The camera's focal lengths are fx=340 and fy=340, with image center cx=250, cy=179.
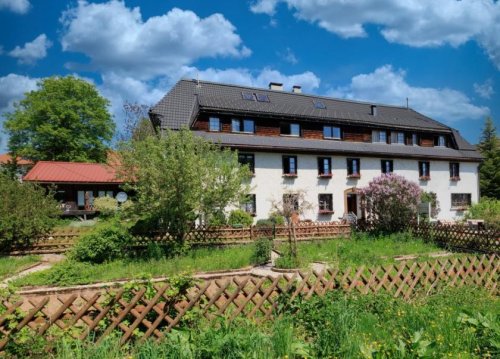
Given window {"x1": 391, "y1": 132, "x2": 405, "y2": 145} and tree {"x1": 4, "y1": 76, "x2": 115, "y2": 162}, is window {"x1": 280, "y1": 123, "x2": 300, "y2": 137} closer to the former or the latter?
window {"x1": 391, "y1": 132, "x2": 405, "y2": 145}

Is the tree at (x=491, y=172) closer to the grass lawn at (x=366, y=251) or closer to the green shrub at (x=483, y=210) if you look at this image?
the green shrub at (x=483, y=210)

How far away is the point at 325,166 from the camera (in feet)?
90.4

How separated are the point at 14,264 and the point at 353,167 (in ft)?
78.8

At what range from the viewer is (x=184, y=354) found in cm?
380

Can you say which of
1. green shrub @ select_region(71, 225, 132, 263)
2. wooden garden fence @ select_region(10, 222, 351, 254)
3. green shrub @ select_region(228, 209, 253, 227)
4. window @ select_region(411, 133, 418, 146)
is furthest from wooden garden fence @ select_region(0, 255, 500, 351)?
window @ select_region(411, 133, 418, 146)

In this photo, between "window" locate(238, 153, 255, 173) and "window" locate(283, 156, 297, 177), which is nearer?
"window" locate(238, 153, 255, 173)

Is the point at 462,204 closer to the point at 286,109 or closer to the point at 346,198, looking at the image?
the point at 346,198

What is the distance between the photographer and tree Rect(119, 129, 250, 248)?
14.4 m

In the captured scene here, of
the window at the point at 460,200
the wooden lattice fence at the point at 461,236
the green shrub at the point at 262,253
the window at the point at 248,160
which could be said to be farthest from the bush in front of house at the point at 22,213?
the window at the point at 460,200

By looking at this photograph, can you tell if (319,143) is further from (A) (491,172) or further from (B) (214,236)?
(A) (491,172)

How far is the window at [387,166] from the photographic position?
98.0ft

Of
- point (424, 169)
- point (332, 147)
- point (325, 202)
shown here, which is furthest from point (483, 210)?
point (332, 147)

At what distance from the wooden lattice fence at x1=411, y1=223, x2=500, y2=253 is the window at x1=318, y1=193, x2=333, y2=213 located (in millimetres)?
8940

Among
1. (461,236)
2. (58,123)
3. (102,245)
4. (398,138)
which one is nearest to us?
(102,245)
